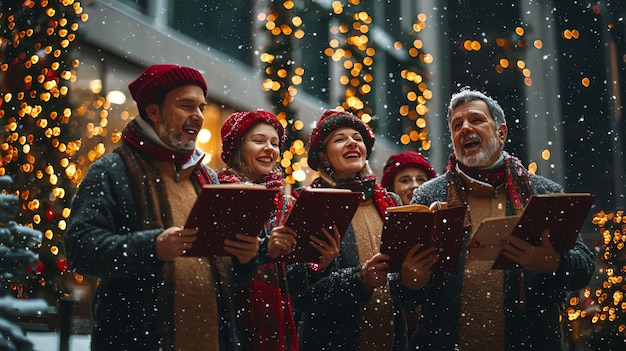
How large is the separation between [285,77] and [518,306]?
14.8ft

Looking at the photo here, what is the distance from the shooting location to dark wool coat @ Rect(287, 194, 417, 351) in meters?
3.93

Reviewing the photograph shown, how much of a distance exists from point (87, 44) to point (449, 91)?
30.8ft

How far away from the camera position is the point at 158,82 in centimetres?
346

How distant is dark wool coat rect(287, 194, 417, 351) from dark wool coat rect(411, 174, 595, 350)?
143 millimetres

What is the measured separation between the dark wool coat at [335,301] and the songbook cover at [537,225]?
498 millimetres

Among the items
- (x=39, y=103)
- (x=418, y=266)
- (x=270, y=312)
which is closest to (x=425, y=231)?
(x=418, y=266)

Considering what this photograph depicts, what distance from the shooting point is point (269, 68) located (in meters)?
7.80

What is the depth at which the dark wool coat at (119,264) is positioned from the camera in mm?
2998

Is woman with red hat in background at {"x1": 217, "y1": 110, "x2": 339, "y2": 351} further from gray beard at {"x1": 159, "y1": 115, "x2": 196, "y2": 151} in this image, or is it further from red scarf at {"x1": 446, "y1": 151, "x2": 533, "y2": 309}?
red scarf at {"x1": 446, "y1": 151, "x2": 533, "y2": 309}

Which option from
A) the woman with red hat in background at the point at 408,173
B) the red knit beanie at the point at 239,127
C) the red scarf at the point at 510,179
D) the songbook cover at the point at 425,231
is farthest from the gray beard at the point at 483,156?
the woman with red hat in background at the point at 408,173

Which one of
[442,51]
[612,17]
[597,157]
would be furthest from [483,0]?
[597,157]

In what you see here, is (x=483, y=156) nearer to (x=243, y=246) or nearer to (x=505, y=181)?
(x=505, y=181)

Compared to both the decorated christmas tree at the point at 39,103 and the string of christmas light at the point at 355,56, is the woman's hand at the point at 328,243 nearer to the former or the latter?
the decorated christmas tree at the point at 39,103

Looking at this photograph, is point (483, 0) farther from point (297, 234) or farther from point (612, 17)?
point (297, 234)
